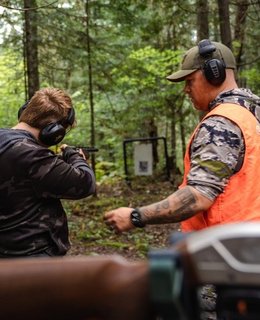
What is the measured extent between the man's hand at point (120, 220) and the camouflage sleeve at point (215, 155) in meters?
0.37

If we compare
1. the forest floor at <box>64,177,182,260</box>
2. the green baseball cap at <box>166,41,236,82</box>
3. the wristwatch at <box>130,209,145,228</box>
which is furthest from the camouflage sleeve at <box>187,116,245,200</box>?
the forest floor at <box>64,177,182,260</box>

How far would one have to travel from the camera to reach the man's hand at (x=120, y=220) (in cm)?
258

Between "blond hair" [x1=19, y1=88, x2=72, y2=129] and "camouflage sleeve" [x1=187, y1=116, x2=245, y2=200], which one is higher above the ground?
"blond hair" [x1=19, y1=88, x2=72, y2=129]

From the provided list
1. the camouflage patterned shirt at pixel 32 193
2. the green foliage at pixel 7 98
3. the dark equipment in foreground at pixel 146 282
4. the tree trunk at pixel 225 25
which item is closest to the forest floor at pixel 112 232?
the tree trunk at pixel 225 25

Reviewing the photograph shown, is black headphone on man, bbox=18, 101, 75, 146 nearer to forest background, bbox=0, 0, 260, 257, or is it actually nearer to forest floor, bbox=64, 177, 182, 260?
forest floor, bbox=64, 177, 182, 260

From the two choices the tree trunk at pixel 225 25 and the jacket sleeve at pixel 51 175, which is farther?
the tree trunk at pixel 225 25

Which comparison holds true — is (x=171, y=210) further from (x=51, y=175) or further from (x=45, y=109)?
(x=45, y=109)

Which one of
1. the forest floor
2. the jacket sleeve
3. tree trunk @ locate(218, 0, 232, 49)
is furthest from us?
the forest floor

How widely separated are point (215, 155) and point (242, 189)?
0.25 m

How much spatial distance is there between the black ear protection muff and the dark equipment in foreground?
6.59 ft

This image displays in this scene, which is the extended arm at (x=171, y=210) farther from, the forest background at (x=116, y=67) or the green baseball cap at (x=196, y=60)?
the forest background at (x=116, y=67)

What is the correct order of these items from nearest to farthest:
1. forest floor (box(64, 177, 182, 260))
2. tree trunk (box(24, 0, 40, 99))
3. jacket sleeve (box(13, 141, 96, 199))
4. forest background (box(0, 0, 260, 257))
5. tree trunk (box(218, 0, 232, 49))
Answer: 1. jacket sleeve (box(13, 141, 96, 199))
2. tree trunk (box(218, 0, 232, 49))
3. forest floor (box(64, 177, 182, 260))
4. tree trunk (box(24, 0, 40, 99))
5. forest background (box(0, 0, 260, 257))

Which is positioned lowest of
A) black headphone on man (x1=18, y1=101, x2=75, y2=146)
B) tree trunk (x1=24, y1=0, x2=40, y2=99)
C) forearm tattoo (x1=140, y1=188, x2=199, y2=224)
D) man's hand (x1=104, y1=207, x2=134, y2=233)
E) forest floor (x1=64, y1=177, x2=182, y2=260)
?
forest floor (x1=64, y1=177, x2=182, y2=260)

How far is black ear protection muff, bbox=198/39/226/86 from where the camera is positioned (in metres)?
2.83
